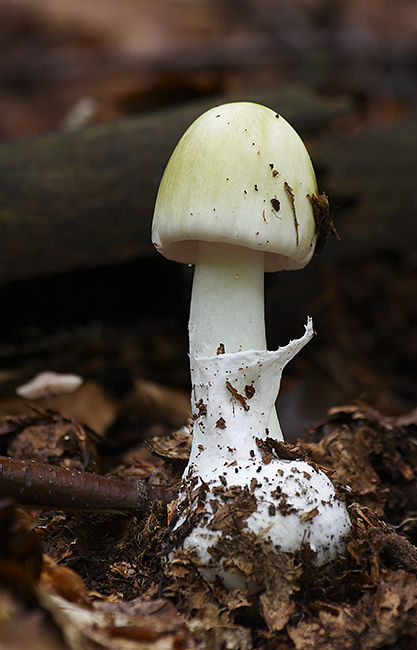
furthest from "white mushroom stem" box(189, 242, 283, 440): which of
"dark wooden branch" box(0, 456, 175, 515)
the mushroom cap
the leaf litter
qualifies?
"dark wooden branch" box(0, 456, 175, 515)

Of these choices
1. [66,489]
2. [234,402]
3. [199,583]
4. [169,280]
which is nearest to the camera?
[199,583]

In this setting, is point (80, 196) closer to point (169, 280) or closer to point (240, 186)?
point (169, 280)

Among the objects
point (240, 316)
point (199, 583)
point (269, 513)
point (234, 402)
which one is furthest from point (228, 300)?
point (199, 583)

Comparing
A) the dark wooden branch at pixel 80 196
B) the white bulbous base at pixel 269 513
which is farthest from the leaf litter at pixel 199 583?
the dark wooden branch at pixel 80 196

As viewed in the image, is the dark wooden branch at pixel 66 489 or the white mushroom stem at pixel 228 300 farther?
the white mushroom stem at pixel 228 300

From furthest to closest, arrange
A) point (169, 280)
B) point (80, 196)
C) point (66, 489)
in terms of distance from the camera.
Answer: point (169, 280) < point (80, 196) < point (66, 489)

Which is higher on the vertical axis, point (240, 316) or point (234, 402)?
point (240, 316)

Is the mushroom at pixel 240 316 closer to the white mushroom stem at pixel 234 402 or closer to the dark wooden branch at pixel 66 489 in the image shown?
the white mushroom stem at pixel 234 402
